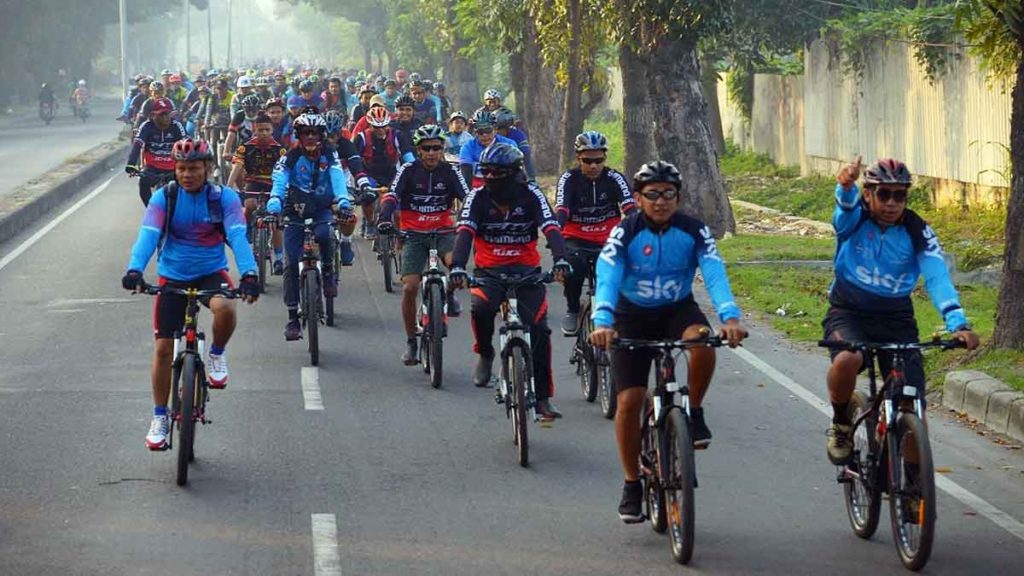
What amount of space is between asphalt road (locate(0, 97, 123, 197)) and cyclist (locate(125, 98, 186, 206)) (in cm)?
1099

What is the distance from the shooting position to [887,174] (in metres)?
8.10

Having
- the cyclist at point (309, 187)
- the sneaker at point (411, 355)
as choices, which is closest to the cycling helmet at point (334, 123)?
the cyclist at point (309, 187)

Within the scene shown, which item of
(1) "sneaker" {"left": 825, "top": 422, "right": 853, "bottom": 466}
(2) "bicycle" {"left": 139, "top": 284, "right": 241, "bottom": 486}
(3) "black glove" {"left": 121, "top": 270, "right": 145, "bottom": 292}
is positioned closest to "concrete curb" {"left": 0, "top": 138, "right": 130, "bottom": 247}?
(2) "bicycle" {"left": 139, "top": 284, "right": 241, "bottom": 486}

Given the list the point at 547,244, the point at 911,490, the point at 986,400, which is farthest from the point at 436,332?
the point at 911,490

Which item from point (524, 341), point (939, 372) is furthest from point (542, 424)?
point (939, 372)

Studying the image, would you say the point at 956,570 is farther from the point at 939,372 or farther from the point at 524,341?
the point at 939,372

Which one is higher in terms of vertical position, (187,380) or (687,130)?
(687,130)

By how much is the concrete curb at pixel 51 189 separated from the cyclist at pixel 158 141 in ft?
14.7

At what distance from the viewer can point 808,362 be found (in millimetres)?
13805

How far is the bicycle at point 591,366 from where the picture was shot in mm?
11461

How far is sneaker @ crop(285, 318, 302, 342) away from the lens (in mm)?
14086

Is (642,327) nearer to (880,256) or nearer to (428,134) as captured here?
(880,256)

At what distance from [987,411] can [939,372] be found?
146 centimetres

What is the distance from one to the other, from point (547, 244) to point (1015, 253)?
146 inches
